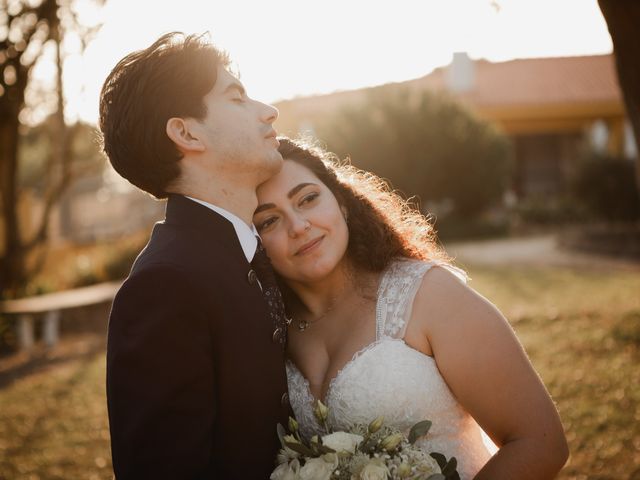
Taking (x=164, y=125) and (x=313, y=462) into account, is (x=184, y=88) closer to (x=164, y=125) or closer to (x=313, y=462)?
(x=164, y=125)

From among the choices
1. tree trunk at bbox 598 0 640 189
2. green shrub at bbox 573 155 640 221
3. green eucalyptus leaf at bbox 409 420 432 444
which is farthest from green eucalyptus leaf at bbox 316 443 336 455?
green shrub at bbox 573 155 640 221

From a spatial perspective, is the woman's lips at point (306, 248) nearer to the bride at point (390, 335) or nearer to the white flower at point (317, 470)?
the bride at point (390, 335)

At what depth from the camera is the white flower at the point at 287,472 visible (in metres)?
2.34

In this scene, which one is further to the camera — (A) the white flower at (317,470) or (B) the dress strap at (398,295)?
(B) the dress strap at (398,295)

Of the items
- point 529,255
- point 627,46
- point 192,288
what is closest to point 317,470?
point 192,288

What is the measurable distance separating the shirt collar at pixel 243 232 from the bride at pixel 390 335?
32 cm

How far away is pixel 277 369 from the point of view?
2.54m

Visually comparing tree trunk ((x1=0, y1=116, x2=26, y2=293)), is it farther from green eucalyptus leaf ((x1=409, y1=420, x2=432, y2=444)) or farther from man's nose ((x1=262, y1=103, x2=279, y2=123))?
green eucalyptus leaf ((x1=409, y1=420, x2=432, y2=444))

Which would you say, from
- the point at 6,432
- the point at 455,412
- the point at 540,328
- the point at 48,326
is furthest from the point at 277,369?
the point at 48,326

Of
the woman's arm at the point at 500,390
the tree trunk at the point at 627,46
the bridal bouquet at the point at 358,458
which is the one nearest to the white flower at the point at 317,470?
the bridal bouquet at the point at 358,458

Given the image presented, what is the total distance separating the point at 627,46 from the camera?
13.8ft

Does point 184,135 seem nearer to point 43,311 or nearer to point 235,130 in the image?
point 235,130

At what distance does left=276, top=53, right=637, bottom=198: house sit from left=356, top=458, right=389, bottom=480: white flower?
26.5 m

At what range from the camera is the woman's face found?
3.03 metres
